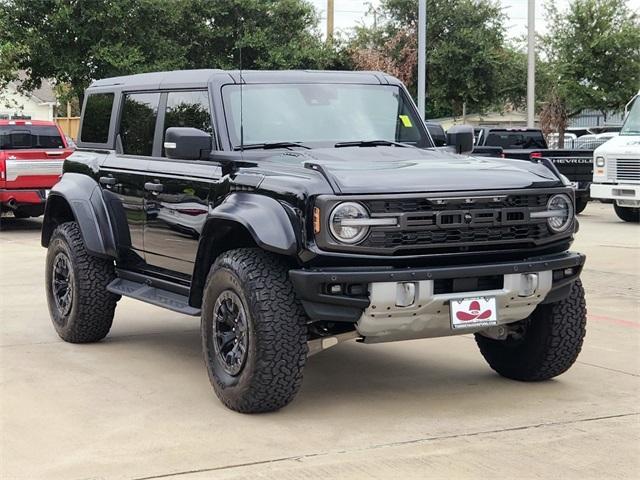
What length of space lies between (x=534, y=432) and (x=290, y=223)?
1.62 m

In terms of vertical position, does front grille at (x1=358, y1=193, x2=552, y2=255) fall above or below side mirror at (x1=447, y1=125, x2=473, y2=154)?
below

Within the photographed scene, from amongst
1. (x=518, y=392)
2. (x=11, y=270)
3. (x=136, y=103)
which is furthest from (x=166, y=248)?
(x=11, y=270)

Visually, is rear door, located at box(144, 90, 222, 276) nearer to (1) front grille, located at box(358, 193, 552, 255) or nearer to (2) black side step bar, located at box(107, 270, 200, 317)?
(2) black side step bar, located at box(107, 270, 200, 317)

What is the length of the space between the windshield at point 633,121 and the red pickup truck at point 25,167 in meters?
9.94

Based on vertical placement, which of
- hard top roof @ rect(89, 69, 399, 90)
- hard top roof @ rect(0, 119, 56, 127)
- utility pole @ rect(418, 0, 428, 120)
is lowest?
hard top roof @ rect(0, 119, 56, 127)

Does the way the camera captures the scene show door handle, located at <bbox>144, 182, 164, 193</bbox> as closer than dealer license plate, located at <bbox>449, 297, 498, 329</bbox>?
No

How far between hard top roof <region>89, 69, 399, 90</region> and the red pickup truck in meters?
10.6

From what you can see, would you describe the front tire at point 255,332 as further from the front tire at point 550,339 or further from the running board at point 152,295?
the front tire at point 550,339

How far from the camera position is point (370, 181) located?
566 cm

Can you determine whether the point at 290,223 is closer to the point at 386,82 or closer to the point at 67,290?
the point at 386,82

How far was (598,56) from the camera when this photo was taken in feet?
118

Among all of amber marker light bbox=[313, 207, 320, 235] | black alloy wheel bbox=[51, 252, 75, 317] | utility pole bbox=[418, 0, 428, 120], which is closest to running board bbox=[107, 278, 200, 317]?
black alloy wheel bbox=[51, 252, 75, 317]

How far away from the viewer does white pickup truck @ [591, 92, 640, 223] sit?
18719 millimetres

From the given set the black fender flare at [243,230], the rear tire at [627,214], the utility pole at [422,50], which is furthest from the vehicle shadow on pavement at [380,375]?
the utility pole at [422,50]
